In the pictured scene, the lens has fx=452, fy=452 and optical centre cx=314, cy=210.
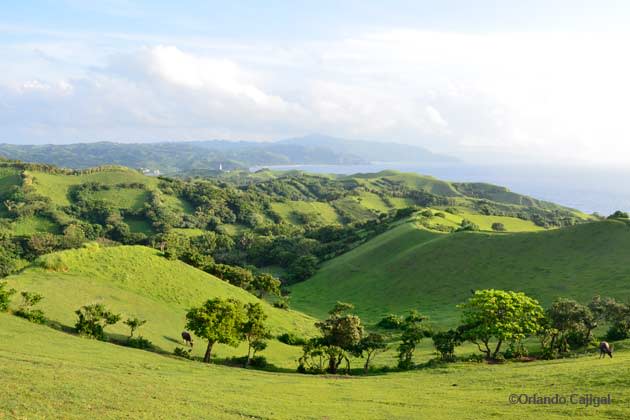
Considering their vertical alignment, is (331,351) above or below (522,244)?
below

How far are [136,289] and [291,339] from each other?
70.2ft

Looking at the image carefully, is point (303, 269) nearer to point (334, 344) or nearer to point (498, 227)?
point (498, 227)

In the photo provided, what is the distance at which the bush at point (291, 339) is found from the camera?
A: 196 ft

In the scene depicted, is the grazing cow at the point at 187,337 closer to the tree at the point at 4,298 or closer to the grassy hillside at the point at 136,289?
the grassy hillside at the point at 136,289

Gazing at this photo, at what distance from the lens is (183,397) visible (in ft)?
84.9

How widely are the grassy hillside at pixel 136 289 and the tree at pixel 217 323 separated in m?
3.96

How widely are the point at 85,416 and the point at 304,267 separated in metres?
108

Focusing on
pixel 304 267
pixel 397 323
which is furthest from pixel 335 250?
pixel 397 323

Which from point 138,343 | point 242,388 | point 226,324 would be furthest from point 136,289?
point 242,388

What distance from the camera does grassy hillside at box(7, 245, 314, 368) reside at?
161 ft

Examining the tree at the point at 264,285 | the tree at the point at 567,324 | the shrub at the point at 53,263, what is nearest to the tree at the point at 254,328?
the shrub at the point at 53,263

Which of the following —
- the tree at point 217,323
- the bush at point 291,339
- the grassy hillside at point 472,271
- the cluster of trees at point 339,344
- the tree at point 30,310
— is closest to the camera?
the tree at point 30,310

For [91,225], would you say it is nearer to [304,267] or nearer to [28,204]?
[28,204]

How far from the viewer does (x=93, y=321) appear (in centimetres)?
4375
